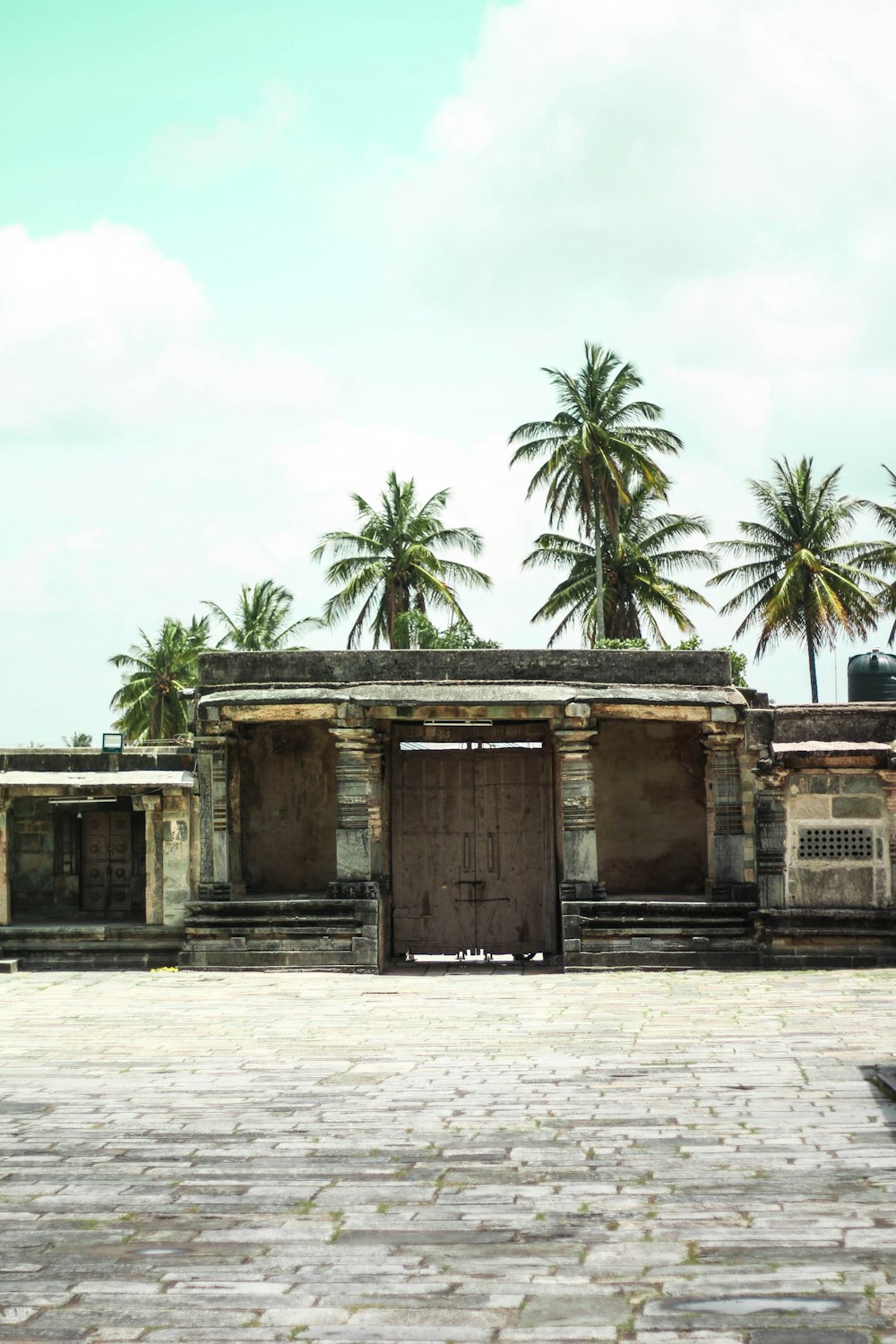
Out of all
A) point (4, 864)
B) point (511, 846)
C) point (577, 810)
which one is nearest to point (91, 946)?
point (4, 864)

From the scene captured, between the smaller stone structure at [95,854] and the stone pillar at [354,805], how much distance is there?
1.86 m

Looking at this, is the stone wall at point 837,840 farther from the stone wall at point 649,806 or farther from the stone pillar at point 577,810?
the stone wall at point 649,806

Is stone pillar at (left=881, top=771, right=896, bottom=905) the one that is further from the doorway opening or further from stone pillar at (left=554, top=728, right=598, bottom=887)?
the doorway opening

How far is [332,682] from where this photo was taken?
16281mm

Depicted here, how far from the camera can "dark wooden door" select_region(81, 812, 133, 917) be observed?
18.4m

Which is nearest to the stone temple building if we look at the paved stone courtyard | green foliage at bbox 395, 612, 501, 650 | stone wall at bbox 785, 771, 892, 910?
stone wall at bbox 785, 771, 892, 910

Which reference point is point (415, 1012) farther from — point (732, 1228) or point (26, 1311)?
point (26, 1311)

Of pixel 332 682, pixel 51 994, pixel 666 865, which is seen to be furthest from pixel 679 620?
pixel 51 994

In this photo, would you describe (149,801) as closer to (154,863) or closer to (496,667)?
(154,863)

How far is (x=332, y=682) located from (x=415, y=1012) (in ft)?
16.3

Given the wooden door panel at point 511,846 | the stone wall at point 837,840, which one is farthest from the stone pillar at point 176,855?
the stone wall at point 837,840

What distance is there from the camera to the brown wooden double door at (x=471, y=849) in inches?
691

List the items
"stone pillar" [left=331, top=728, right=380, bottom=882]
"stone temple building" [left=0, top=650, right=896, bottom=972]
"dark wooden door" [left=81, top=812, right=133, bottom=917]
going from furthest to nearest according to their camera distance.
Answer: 1. "dark wooden door" [left=81, top=812, right=133, bottom=917]
2. "stone pillar" [left=331, top=728, right=380, bottom=882]
3. "stone temple building" [left=0, top=650, right=896, bottom=972]

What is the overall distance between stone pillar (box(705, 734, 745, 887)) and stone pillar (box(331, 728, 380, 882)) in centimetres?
392
